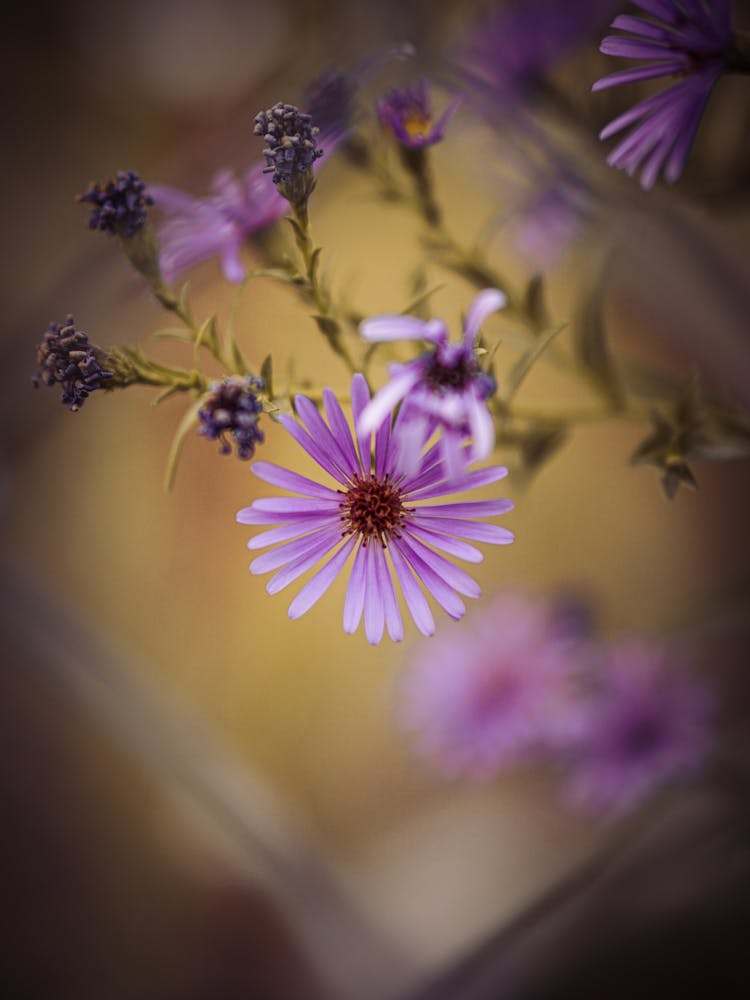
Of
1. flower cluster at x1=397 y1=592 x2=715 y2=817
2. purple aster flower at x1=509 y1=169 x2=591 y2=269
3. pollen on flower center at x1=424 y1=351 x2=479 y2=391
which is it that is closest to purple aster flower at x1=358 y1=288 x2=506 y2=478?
pollen on flower center at x1=424 y1=351 x2=479 y2=391

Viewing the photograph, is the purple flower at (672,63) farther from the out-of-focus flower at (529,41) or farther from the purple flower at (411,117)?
the out-of-focus flower at (529,41)

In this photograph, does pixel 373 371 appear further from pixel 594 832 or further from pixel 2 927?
pixel 2 927

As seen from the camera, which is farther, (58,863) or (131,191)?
(58,863)

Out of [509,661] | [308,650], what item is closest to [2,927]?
[308,650]

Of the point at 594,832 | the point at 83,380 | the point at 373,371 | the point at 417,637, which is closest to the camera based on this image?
the point at 83,380

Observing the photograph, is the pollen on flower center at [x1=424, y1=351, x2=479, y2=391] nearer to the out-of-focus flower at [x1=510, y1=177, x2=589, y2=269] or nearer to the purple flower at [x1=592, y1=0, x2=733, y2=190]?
the purple flower at [x1=592, y1=0, x2=733, y2=190]

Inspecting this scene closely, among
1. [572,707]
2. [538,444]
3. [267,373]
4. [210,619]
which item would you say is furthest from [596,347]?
[210,619]
